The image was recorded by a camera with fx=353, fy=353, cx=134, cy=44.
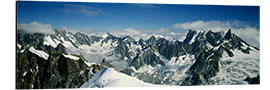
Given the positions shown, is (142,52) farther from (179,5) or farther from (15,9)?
(15,9)

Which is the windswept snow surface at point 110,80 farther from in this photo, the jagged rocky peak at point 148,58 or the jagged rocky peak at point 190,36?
the jagged rocky peak at point 190,36

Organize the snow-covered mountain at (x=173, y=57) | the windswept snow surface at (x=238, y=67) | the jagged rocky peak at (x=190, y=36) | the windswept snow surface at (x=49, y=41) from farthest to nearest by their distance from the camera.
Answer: the windswept snow surface at (x=238, y=67) < the jagged rocky peak at (x=190, y=36) < the snow-covered mountain at (x=173, y=57) < the windswept snow surface at (x=49, y=41)

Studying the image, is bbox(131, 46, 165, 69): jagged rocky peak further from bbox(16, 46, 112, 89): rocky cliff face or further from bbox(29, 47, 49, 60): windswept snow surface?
bbox(29, 47, 49, 60): windswept snow surface

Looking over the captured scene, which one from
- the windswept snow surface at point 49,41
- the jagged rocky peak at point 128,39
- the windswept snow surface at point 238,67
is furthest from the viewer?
the windswept snow surface at point 238,67

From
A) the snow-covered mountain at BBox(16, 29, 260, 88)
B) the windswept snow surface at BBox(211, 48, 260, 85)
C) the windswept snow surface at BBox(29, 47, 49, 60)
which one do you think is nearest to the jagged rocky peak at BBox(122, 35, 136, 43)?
the snow-covered mountain at BBox(16, 29, 260, 88)

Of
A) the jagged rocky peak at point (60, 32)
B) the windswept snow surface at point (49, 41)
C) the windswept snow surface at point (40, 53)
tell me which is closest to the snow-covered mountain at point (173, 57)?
the jagged rocky peak at point (60, 32)

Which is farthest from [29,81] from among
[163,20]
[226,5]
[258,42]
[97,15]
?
[258,42]

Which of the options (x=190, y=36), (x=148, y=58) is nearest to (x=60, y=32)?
(x=148, y=58)
